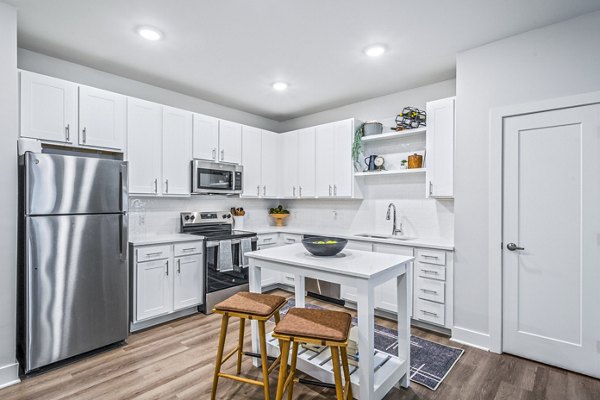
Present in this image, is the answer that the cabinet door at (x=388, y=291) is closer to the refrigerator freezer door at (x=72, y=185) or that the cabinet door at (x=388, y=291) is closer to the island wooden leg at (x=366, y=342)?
the island wooden leg at (x=366, y=342)

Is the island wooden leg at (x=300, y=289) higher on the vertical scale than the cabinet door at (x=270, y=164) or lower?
lower

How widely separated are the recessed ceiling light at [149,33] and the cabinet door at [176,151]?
1.04 metres

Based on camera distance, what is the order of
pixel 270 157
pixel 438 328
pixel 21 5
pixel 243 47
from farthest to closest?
pixel 270 157 < pixel 438 328 < pixel 243 47 < pixel 21 5

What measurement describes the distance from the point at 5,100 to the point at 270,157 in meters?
3.11

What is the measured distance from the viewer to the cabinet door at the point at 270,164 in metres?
4.84

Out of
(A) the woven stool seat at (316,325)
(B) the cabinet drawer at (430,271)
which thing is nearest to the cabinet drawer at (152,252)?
(A) the woven stool seat at (316,325)

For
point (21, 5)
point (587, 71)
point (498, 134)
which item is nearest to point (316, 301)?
point (498, 134)

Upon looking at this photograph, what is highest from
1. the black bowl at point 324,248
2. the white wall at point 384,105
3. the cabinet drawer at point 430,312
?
the white wall at point 384,105

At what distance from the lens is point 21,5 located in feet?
7.61

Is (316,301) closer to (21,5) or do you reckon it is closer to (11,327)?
(11,327)

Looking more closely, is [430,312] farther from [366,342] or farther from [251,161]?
[251,161]

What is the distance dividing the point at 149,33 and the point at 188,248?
7.08 ft

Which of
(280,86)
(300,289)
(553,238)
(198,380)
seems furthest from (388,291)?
(280,86)

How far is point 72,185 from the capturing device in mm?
2559
